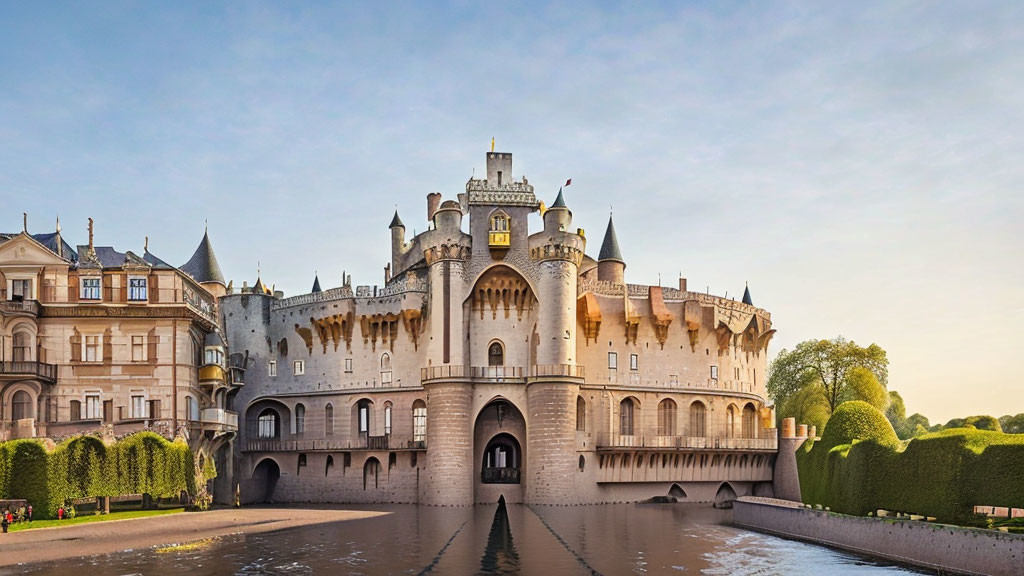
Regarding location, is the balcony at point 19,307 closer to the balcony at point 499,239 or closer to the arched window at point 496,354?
the balcony at point 499,239

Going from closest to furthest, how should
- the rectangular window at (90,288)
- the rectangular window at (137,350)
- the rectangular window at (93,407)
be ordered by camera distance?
1. the rectangular window at (93,407)
2. the rectangular window at (137,350)
3. the rectangular window at (90,288)

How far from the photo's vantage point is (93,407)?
62.7 meters

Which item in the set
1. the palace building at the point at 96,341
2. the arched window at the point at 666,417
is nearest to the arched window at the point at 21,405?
the palace building at the point at 96,341

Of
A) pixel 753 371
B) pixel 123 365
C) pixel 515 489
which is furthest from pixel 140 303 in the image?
pixel 753 371

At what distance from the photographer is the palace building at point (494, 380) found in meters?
71.9

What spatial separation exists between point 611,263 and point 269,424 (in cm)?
3331

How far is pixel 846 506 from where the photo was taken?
46250 millimetres

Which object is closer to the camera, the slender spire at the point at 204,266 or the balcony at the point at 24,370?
the balcony at the point at 24,370

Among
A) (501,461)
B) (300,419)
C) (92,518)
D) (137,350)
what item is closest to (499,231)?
(501,461)

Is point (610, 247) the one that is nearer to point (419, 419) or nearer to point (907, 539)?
point (419, 419)

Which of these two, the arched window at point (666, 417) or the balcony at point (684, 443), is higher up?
the arched window at point (666, 417)

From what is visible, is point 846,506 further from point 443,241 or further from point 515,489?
point 443,241

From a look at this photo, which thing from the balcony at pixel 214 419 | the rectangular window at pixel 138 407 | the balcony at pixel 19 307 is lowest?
the balcony at pixel 214 419

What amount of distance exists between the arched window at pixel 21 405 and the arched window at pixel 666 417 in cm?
4644
